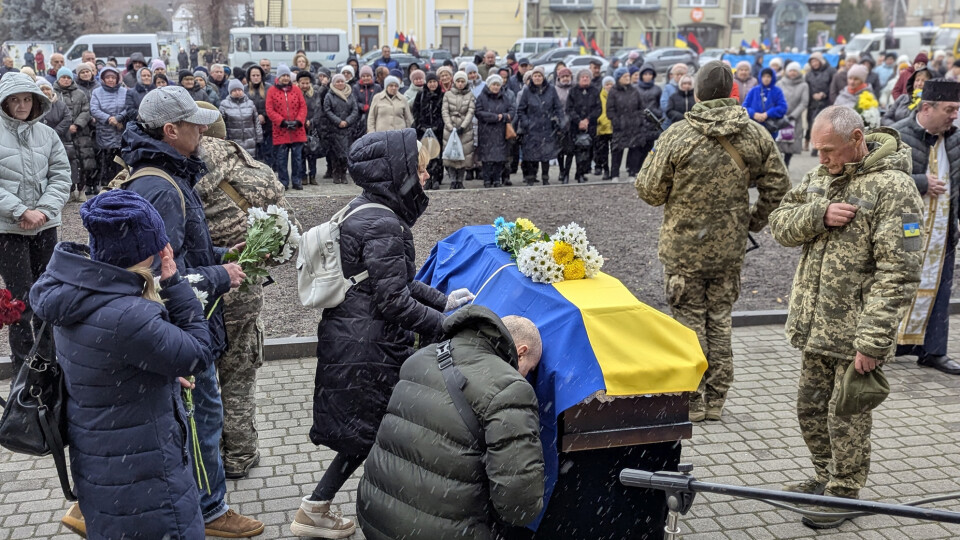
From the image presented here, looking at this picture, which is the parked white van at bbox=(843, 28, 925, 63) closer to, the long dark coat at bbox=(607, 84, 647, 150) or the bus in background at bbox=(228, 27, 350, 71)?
the bus in background at bbox=(228, 27, 350, 71)

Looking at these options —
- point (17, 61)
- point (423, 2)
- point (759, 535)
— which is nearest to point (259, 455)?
point (759, 535)

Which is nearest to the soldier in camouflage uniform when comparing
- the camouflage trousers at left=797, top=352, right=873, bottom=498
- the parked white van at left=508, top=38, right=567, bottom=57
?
the camouflage trousers at left=797, top=352, right=873, bottom=498

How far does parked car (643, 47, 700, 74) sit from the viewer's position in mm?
38500

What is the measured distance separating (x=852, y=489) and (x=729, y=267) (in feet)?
5.52

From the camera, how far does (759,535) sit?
4660 mm

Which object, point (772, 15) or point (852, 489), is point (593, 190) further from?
point (772, 15)

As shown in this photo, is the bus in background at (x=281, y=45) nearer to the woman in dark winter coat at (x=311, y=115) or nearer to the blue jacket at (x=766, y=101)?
the woman in dark winter coat at (x=311, y=115)

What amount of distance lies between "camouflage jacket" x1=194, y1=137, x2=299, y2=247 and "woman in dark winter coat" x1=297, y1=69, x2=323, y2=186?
31.1 feet

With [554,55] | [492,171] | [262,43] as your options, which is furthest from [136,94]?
[554,55]

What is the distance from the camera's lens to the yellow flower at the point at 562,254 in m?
4.37

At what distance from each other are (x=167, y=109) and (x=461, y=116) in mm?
9923

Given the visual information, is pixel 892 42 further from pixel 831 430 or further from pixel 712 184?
pixel 831 430

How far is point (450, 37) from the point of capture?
182ft

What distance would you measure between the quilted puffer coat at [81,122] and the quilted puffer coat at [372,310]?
9994 mm
